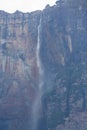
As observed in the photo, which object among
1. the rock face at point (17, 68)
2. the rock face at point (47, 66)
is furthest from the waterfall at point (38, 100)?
the rock face at point (17, 68)

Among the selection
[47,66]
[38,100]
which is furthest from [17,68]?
[38,100]

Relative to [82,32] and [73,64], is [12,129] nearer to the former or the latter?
[73,64]

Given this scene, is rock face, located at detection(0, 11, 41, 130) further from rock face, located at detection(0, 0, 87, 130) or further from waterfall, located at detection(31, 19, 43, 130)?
waterfall, located at detection(31, 19, 43, 130)

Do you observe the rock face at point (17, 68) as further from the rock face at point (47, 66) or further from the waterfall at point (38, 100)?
the waterfall at point (38, 100)

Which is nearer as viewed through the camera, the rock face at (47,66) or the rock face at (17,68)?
the rock face at (47,66)

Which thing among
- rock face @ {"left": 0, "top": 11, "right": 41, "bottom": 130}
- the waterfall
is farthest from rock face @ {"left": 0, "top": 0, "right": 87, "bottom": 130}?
the waterfall

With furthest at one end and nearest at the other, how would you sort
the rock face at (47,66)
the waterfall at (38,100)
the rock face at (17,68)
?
the rock face at (17,68)
the waterfall at (38,100)
the rock face at (47,66)

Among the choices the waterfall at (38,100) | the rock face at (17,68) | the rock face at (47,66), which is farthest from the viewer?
the rock face at (17,68)

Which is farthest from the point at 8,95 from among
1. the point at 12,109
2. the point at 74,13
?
the point at 74,13

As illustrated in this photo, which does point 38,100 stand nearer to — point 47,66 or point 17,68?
point 47,66
